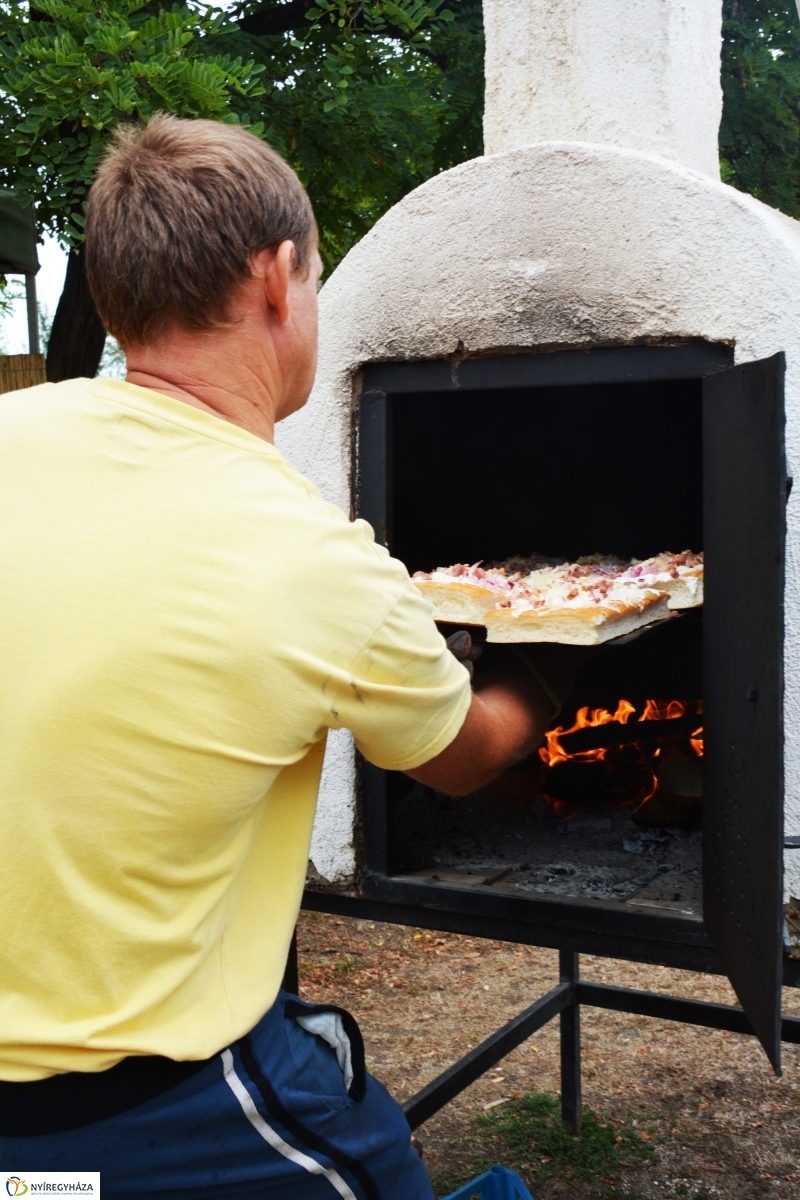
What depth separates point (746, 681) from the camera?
1.76 m

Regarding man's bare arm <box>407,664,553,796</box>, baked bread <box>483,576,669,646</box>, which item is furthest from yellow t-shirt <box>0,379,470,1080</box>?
baked bread <box>483,576,669,646</box>

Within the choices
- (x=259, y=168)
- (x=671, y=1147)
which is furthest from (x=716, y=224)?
(x=671, y=1147)

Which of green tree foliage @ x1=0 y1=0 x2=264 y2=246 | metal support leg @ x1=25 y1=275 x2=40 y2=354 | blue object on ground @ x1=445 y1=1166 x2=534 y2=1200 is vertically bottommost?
blue object on ground @ x1=445 y1=1166 x2=534 y2=1200

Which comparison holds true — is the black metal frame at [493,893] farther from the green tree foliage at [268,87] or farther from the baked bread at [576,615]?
the green tree foliage at [268,87]

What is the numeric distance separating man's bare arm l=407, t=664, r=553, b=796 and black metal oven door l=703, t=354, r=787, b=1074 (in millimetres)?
352

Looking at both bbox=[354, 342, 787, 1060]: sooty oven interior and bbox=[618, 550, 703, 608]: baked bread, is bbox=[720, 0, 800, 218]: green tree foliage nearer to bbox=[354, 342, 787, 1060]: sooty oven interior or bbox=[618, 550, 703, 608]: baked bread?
bbox=[354, 342, 787, 1060]: sooty oven interior

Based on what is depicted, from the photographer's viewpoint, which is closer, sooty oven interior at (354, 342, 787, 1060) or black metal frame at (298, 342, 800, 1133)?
sooty oven interior at (354, 342, 787, 1060)

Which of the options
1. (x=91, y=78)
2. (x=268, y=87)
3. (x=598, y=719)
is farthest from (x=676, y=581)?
(x=268, y=87)

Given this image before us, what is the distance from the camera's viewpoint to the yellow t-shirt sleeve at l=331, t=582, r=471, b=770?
1253mm

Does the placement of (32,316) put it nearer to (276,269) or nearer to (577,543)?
(577,543)

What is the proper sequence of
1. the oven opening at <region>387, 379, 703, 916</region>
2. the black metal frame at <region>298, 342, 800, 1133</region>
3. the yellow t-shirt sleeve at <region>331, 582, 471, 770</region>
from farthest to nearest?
the oven opening at <region>387, 379, 703, 916</region>
the black metal frame at <region>298, 342, 800, 1133</region>
the yellow t-shirt sleeve at <region>331, 582, 471, 770</region>

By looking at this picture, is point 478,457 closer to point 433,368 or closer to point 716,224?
point 433,368

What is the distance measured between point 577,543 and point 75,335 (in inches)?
144

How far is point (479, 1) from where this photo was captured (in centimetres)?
606
